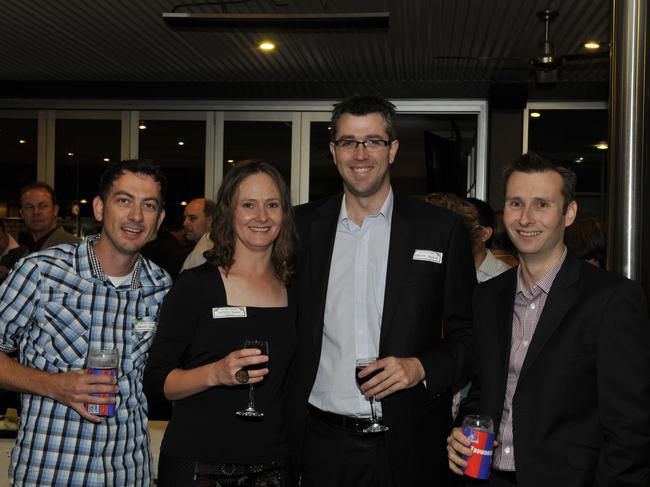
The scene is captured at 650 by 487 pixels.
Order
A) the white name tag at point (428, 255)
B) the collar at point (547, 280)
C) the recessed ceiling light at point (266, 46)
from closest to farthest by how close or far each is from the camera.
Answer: the collar at point (547, 280)
the white name tag at point (428, 255)
the recessed ceiling light at point (266, 46)

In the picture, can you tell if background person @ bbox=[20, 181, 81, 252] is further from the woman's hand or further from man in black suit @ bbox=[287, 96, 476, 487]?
the woman's hand

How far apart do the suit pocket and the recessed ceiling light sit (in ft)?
20.1

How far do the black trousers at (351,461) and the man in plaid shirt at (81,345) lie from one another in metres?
0.60

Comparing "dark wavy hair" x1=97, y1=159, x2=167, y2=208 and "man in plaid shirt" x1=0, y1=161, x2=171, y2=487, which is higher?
"dark wavy hair" x1=97, y1=159, x2=167, y2=208

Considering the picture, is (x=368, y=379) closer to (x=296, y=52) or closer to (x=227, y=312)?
(x=227, y=312)

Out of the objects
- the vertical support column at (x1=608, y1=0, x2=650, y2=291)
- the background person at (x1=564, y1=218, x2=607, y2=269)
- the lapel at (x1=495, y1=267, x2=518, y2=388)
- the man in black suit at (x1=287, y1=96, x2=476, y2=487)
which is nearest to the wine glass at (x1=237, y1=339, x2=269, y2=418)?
the man in black suit at (x1=287, y1=96, x2=476, y2=487)

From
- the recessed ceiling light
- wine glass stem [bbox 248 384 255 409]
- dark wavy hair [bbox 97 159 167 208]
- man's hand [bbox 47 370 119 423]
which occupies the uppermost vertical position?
the recessed ceiling light

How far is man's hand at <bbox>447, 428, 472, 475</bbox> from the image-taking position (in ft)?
6.96

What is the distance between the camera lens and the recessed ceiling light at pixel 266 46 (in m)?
7.52

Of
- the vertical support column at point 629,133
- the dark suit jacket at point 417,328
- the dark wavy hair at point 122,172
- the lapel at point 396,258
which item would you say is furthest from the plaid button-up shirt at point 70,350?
the vertical support column at point 629,133

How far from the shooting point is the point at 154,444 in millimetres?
3498

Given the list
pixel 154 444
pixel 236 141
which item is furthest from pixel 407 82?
pixel 154 444

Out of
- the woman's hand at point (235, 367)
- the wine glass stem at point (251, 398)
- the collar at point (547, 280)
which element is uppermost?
the collar at point (547, 280)

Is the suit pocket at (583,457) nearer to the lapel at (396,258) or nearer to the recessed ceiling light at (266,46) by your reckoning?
the lapel at (396,258)
